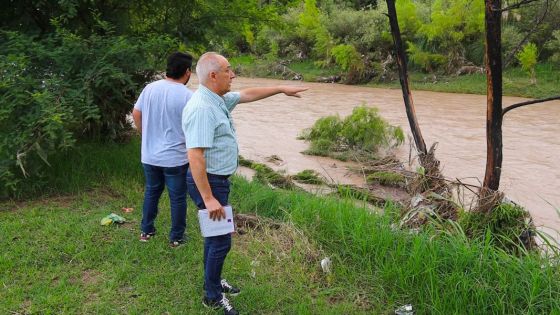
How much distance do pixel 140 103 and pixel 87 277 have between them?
1452 millimetres

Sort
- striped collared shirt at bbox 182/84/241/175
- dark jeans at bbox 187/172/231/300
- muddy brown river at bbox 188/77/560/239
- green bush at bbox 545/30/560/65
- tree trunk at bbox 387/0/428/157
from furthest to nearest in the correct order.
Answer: green bush at bbox 545/30/560/65, muddy brown river at bbox 188/77/560/239, tree trunk at bbox 387/0/428/157, dark jeans at bbox 187/172/231/300, striped collared shirt at bbox 182/84/241/175

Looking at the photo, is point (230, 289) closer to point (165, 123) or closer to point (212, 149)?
point (212, 149)

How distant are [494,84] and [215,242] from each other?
2.51 metres

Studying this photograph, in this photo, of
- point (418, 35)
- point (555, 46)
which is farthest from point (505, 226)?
point (418, 35)

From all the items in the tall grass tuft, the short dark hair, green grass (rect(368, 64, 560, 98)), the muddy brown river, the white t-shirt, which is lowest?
the muddy brown river

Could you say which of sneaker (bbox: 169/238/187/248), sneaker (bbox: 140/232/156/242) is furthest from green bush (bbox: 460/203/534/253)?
sneaker (bbox: 140/232/156/242)

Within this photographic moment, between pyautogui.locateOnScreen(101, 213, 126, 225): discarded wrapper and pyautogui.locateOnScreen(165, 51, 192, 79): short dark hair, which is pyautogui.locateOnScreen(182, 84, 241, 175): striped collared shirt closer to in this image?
pyautogui.locateOnScreen(165, 51, 192, 79): short dark hair

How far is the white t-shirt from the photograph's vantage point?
14.2 ft

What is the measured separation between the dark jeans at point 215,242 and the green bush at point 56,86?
2.12 metres

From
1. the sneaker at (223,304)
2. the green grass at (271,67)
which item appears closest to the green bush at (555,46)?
the green grass at (271,67)

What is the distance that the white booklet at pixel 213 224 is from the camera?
3.10m

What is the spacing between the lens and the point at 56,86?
5379 millimetres

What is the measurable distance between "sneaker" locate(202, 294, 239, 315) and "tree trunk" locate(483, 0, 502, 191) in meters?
2.31

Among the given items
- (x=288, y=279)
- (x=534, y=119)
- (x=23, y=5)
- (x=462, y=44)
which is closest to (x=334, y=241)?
(x=288, y=279)
